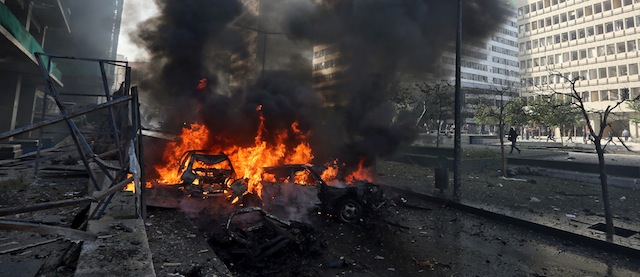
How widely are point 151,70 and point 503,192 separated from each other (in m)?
15.3

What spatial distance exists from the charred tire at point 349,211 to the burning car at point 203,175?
314 centimetres

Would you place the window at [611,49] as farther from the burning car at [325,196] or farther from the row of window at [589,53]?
the burning car at [325,196]

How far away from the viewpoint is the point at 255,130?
38.7 ft

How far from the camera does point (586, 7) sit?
4300 centimetres

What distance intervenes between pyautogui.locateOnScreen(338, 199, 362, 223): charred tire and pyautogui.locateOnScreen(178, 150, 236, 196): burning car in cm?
314

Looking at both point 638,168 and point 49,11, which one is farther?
point 49,11

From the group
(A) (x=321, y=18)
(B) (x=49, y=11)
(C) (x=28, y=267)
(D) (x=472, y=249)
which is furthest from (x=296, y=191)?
(B) (x=49, y=11)

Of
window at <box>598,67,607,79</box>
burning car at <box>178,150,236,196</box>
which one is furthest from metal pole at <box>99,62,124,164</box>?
window at <box>598,67,607,79</box>

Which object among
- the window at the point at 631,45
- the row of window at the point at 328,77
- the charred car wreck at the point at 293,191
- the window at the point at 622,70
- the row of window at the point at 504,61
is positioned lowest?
the charred car wreck at the point at 293,191

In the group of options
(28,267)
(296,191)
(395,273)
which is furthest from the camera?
(296,191)

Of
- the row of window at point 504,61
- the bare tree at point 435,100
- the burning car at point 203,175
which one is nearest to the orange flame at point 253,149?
the burning car at point 203,175

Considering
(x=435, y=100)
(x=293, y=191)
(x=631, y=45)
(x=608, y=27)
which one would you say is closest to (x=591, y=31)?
(x=608, y=27)

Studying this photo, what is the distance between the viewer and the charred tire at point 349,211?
6.65 m

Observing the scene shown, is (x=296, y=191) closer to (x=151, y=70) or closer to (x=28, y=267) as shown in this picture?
(x=28, y=267)
